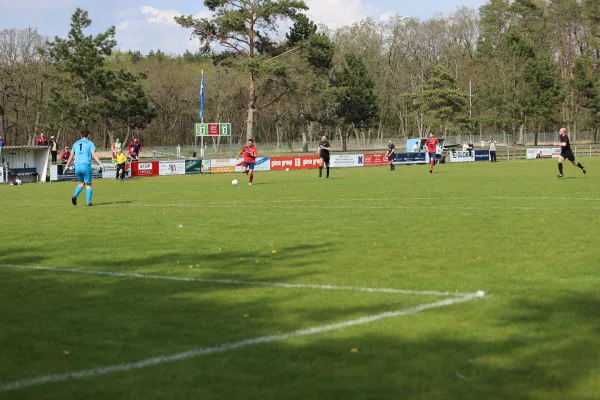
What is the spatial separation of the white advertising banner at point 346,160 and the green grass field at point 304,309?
3924cm

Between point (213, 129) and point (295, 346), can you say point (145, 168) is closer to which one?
point (213, 129)

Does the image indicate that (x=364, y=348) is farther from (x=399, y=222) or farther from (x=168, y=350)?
(x=399, y=222)

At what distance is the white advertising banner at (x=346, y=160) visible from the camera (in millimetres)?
55531

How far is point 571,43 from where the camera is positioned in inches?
4067

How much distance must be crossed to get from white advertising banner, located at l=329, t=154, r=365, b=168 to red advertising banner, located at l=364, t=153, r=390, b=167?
0.56 metres

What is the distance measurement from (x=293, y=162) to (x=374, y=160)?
7430 millimetres

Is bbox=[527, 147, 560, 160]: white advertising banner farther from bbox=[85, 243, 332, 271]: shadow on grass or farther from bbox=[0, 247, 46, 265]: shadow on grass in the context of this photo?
bbox=[0, 247, 46, 265]: shadow on grass

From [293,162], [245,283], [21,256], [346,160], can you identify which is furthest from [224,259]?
[346,160]

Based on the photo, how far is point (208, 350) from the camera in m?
6.18

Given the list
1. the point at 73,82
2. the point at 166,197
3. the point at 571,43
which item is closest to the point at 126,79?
the point at 73,82

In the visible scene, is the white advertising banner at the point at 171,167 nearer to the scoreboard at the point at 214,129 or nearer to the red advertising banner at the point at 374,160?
the scoreboard at the point at 214,129

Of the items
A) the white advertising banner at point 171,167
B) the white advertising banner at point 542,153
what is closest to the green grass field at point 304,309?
the white advertising banner at point 171,167

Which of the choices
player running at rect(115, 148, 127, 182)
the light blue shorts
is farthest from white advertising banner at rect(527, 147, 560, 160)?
the light blue shorts

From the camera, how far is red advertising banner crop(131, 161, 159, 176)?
46.1 meters
